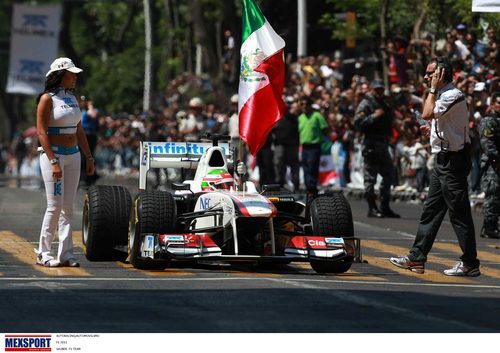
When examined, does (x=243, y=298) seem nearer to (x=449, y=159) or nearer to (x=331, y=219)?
(x=331, y=219)

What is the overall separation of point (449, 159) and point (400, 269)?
1.33 metres

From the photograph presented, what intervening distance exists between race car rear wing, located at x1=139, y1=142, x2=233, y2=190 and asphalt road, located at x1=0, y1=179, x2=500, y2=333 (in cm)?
151

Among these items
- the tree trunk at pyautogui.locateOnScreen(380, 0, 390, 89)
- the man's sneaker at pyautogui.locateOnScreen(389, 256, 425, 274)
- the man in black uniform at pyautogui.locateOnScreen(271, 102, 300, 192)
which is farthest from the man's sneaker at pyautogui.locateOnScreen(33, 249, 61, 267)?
the tree trunk at pyautogui.locateOnScreen(380, 0, 390, 89)

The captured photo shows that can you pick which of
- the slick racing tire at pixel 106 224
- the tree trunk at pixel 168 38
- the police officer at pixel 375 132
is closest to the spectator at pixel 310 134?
the police officer at pixel 375 132

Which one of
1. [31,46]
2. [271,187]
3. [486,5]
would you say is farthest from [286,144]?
[31,46]

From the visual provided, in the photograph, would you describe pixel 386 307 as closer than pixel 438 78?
Yes

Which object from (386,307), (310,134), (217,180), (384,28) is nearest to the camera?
(386,307)

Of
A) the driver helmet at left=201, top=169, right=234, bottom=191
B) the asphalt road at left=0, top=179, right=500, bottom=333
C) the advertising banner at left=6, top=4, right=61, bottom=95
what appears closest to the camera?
the asphalt road at left=0, top=179, right=500, bottom=333

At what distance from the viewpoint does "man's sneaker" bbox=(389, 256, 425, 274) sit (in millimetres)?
15953

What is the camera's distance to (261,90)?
19.2m

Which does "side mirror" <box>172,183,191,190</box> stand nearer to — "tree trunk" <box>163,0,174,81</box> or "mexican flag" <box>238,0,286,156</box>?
"mexican flag" <box>238,0,286,156</box>

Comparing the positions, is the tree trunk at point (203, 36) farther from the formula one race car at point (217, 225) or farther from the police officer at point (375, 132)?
the formula one race car at point (217, 225)

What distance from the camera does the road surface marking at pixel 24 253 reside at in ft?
49.9

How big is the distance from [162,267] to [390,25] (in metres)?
21.2
